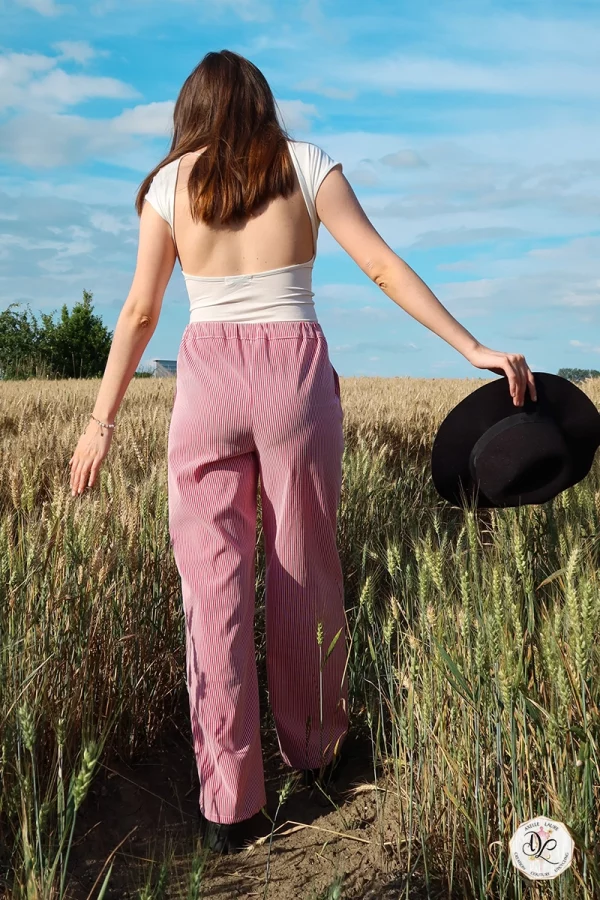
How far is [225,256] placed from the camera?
197cm

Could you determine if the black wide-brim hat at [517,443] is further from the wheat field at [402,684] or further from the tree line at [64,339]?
the tree line at [64,339]

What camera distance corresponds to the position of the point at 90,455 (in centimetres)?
→ 219

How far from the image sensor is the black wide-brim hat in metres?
2.15

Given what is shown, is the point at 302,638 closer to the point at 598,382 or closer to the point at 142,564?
the point at 142,564

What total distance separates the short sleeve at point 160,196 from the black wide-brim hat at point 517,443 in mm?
881

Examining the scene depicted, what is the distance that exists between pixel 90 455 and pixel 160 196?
69 centimetres

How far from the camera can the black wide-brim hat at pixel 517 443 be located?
84.7 inches

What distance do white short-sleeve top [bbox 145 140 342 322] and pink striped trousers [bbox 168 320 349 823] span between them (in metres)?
0.03

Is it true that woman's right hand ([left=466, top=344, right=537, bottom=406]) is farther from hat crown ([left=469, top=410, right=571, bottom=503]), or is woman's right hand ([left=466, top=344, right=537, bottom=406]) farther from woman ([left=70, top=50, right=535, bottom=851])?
hat crown ([left=469, top=410, right=571, bottom=503])

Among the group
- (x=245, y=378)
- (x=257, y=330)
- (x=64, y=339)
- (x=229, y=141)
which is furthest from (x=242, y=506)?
(x=64, y=339)

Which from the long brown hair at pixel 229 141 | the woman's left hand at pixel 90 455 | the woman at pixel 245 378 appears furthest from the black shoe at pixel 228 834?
the long brown hair at pixel 229 141

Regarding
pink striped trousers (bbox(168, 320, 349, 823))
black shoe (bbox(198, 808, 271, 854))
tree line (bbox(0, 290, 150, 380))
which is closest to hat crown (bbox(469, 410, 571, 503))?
pink striped trousers (bbox(168, 320, 349, 823))

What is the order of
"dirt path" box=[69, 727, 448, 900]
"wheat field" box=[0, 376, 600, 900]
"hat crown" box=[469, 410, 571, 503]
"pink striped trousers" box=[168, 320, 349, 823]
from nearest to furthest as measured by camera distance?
"wheat field" box=[0, 376, 600, 900], "dirt path" box=[69, 727, 448, 900], "pink striped trousers" box=[168, 320, 349, 823], "hat crown" box=[469, 410, 571, 503]

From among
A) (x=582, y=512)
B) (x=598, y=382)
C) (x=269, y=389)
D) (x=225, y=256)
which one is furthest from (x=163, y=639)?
(x=598, y=382)
